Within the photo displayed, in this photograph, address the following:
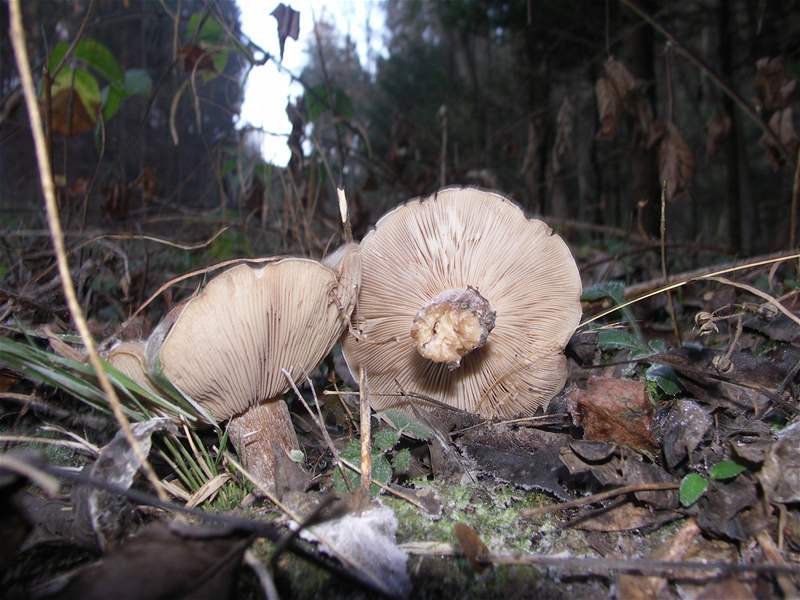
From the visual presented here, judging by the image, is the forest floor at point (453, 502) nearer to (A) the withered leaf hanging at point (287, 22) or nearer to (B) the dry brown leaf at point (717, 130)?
(A) the withered leaf hanging at point (287, 22)

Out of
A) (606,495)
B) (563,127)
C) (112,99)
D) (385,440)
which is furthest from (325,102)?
(606,495)

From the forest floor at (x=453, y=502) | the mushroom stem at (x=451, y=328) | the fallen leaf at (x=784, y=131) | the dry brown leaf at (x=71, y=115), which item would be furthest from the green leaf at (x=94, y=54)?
the fallen leaf at (x=784, y=131)

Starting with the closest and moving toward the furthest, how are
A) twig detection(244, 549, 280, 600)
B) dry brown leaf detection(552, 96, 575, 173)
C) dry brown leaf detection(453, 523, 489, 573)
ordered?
twig detection(244, 549, 280, 600) < dry brown leaf detection(453, 523, 489, 573) < dry brown leaf detection(552, 96, 575, 173)

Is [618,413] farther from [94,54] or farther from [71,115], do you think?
[71,115]

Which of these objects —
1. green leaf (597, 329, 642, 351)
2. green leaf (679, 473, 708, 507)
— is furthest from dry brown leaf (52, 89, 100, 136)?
green leaf (679, 473, 708, 507)

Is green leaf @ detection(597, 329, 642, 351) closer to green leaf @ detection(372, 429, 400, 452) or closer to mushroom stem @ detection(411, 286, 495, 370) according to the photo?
mushroom stem @ detection(411, 286, 495, 370)
